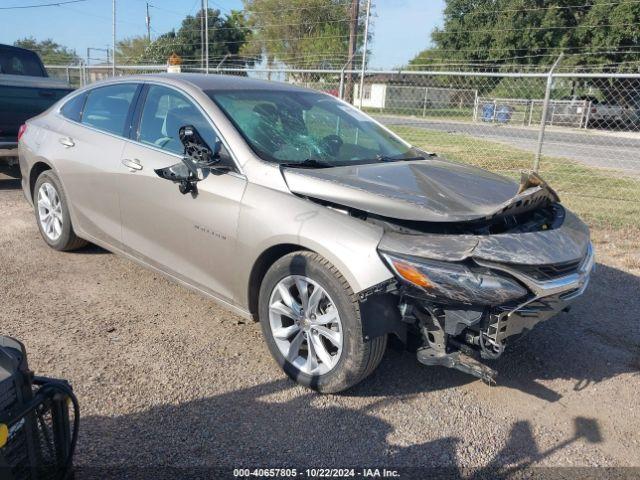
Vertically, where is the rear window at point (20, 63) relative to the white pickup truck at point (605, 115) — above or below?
above

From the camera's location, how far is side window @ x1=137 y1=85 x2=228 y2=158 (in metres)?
3.72

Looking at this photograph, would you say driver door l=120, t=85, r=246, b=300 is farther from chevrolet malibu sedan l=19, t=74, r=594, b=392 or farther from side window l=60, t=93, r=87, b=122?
side window l=60, t=93, r=87, b=122

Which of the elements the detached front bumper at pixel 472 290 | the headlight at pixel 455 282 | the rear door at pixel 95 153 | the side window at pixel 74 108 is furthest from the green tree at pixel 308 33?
the headlight at pixel 455 282

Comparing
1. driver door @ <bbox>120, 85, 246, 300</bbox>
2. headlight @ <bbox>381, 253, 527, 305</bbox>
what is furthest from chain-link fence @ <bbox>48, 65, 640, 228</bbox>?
headlight @ <bbox>381, 253, 527, 305</bbox>

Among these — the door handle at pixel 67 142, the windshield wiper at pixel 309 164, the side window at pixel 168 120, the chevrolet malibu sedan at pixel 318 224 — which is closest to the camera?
the chevrolet malibu sedan at pixel 318 224

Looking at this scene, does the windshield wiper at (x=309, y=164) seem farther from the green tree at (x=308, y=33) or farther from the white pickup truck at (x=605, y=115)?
the white pickup truck at (x=605, y=115)

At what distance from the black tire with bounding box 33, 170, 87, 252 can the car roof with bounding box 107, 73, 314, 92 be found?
1185 mm

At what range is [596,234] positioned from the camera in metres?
6.57

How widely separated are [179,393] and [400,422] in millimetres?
1225

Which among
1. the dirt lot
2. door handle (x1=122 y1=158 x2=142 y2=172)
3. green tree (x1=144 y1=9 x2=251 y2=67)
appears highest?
green tree (x1=144 y1=9 x2=251 y2=67)

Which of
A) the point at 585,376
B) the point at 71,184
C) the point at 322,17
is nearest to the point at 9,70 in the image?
the point at 71,184

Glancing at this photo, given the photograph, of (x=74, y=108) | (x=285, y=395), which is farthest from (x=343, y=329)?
(x=74, y=108)

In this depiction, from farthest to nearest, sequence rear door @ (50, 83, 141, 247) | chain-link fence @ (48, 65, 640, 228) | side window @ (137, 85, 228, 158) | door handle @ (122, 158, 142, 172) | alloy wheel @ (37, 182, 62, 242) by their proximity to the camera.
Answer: chain-link fence @ (48, 65, 640, 228)
alloy wheel @ (37, 182, 62, 242)
rear door @ (50, 83, 141, 247)
door handle @ (122, 158, 142, 172)
side window @ (137, 85, 228, 158)

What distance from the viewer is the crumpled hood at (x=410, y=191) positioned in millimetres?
2924
